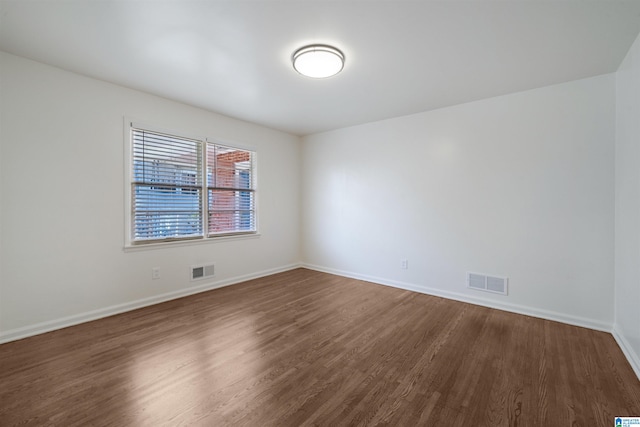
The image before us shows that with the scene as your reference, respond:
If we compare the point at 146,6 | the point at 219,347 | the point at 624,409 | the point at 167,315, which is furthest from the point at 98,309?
the point at 624,409

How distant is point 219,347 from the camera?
2.40 metres

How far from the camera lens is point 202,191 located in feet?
12.9

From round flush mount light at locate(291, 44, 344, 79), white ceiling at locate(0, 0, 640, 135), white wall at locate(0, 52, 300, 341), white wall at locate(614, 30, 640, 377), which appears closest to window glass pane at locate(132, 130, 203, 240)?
white wall at locate(0, 52, 300, 341)

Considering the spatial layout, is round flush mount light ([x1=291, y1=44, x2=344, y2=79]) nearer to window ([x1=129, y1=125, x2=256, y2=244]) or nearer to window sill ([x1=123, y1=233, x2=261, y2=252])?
window ([x1=129, y1=125, x2=256, y2=244])

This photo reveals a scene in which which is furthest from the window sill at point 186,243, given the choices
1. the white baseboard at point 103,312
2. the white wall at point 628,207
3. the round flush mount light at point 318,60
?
the white wall at point 628,207

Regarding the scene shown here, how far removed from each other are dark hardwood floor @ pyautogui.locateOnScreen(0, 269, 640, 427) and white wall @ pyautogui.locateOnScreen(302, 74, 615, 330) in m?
0.51

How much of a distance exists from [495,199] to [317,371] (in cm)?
290

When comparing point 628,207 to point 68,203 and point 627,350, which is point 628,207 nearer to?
point 627,350

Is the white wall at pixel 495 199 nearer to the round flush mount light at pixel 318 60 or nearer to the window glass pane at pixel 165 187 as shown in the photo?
the round flush mount light at pixel 318 60

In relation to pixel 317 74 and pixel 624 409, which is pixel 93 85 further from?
pixel 624 409

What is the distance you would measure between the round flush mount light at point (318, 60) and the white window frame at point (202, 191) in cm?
200

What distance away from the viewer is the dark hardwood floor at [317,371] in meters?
1.63

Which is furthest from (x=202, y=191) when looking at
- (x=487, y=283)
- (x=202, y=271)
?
(x=487, y=283)

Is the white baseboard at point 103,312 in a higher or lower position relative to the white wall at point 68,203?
lower
